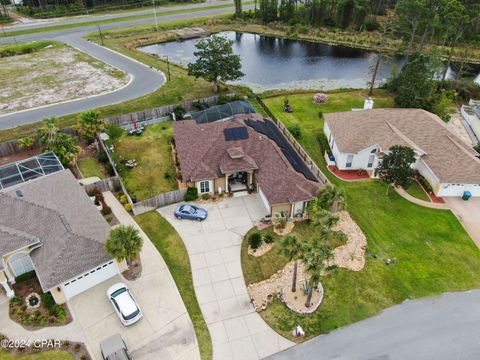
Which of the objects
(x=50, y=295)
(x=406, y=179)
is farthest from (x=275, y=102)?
(x=50, y=295)

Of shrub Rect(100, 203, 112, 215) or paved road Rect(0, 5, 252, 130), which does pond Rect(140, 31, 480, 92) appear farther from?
shrub Rect(100, 203, 112, 215)

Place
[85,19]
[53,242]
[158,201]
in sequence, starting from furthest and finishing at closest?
1. [85,19]
2. [158,201]
3. [53,242]

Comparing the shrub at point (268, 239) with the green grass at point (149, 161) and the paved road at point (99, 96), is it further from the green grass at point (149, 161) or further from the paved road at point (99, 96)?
the paved road at point (99, 96)

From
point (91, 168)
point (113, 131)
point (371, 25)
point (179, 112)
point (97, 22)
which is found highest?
point (371, 25)

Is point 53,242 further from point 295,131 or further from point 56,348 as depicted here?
point 295,131

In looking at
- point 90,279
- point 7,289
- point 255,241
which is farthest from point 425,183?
point 7,289

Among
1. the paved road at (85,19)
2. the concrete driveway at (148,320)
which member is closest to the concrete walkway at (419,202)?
the concrete driveway at (148,320)

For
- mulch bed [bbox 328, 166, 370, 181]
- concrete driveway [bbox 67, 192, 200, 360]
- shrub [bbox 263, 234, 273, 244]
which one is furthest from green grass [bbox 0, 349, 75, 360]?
mulch bed [bbox 328, 166, 370, 181]
